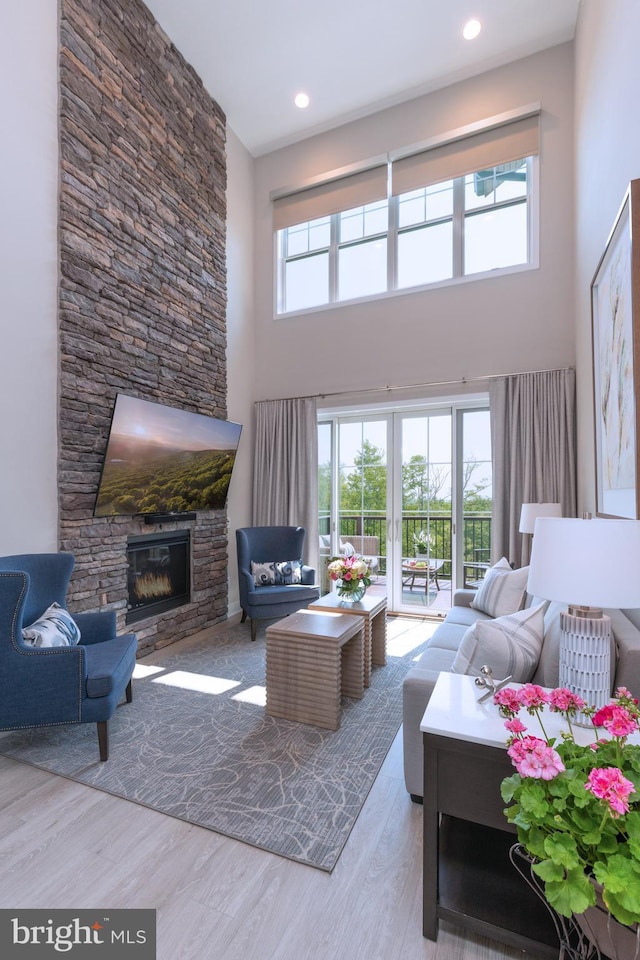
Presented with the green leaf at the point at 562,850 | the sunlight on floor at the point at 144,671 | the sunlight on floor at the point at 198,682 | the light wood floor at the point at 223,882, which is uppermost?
the green leaf at the point at 562,850

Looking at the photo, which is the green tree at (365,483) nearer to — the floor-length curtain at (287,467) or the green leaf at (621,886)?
the floor-length curtain at (287,467)

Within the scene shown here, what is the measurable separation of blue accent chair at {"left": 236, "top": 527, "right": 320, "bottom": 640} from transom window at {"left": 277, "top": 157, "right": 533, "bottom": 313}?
2.68 metres

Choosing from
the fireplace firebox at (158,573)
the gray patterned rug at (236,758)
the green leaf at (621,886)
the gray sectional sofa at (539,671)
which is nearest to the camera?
the green leaf at (621,886)

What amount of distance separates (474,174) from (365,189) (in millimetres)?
1133

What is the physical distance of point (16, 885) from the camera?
1.61 metres

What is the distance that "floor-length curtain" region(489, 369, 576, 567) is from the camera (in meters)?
3.97

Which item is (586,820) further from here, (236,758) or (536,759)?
(236,758)

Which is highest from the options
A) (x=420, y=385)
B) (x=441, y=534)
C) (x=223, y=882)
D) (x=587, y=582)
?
(x=420, y=385)

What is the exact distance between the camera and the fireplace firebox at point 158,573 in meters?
3.86

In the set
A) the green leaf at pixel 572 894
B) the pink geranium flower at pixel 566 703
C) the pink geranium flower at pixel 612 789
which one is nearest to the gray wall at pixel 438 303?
the pink geranium flower at pixel 566 703

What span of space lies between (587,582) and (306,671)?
1805 mm

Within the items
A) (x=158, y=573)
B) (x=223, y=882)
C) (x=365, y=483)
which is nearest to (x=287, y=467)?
(x=365, y=483)

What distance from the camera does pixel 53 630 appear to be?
246cm

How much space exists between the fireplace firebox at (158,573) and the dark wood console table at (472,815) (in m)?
3.00
